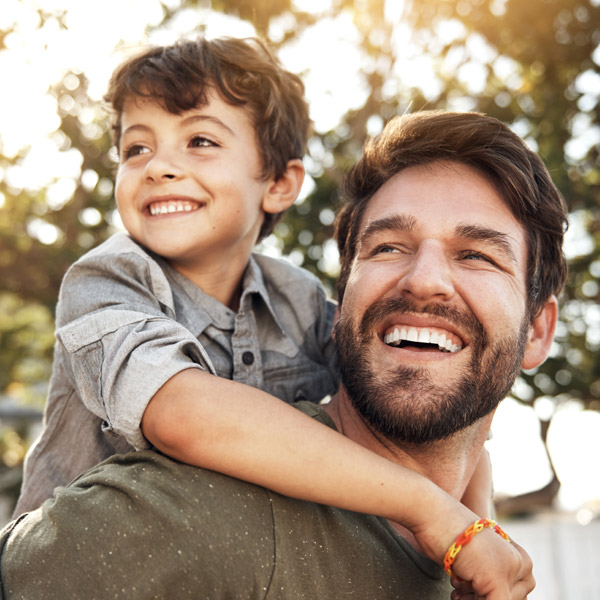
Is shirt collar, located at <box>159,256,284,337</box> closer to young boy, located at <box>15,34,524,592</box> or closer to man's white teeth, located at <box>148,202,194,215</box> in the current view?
young boy, located at <box>15,34,524,592</box>

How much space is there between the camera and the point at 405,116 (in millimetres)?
2762

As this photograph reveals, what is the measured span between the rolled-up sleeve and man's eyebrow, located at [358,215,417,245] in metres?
0.68

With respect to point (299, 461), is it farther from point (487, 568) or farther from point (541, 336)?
point (541, 336)

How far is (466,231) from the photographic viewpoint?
233 cm

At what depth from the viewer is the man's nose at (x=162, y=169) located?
258 centimetres

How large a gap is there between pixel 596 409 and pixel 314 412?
479 cm

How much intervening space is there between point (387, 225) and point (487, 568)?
44.3 inches

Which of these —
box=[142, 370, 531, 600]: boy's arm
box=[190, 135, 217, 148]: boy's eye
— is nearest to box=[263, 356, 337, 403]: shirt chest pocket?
box=[142, 370, 531, 600]: boy's arm

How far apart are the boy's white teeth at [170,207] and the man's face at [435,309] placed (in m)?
0.62

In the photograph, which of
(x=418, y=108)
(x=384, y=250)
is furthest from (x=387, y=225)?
(x=418, y=108)

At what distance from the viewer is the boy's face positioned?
260cm

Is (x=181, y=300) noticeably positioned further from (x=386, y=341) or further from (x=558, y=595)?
(x=558, y=595)

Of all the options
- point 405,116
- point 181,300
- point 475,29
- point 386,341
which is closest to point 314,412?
point 386,341

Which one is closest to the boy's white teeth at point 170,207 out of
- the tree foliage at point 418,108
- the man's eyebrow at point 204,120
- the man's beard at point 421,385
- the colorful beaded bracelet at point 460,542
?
the man's eyebrow at point 204,120
